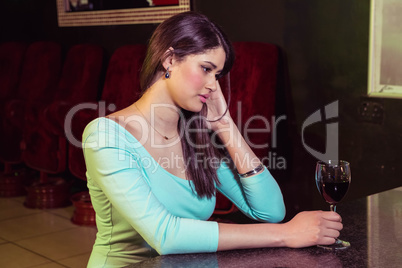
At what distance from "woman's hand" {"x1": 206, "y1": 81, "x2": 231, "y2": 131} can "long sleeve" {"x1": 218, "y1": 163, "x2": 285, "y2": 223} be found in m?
0.13

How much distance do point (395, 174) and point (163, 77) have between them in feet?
4.60

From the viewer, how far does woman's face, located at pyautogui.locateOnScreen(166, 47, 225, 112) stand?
4.71 feet

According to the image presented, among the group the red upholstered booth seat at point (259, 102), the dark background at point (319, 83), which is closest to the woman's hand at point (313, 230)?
the dark background at point (319, 83)

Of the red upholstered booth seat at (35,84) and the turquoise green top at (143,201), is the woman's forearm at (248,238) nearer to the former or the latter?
the turquoise green top at (143,201)

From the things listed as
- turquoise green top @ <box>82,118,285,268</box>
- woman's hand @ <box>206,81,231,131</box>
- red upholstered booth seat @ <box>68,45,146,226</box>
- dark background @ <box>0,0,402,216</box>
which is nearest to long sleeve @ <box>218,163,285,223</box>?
turquoise green top @ <box>82,118,285,268</box>

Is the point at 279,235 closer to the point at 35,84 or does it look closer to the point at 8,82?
the point at 35,84

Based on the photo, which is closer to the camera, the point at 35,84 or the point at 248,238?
the point at 248,238

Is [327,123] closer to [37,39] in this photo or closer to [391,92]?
[391,92]

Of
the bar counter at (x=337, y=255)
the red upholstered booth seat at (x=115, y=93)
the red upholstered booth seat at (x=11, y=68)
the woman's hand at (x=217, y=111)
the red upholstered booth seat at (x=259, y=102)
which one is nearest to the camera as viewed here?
the bar counter at (x=337, y=255)

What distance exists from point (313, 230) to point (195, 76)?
51cm

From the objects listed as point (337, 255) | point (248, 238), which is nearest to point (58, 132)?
point (248, 238)

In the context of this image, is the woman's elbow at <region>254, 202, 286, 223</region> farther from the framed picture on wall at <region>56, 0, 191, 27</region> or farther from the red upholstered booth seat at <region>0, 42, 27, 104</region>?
the red upholstered booth seat at <region>0, 42, 27, 104</region>

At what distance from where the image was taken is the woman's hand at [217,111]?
1.67 metres

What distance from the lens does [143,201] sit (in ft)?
4.07
